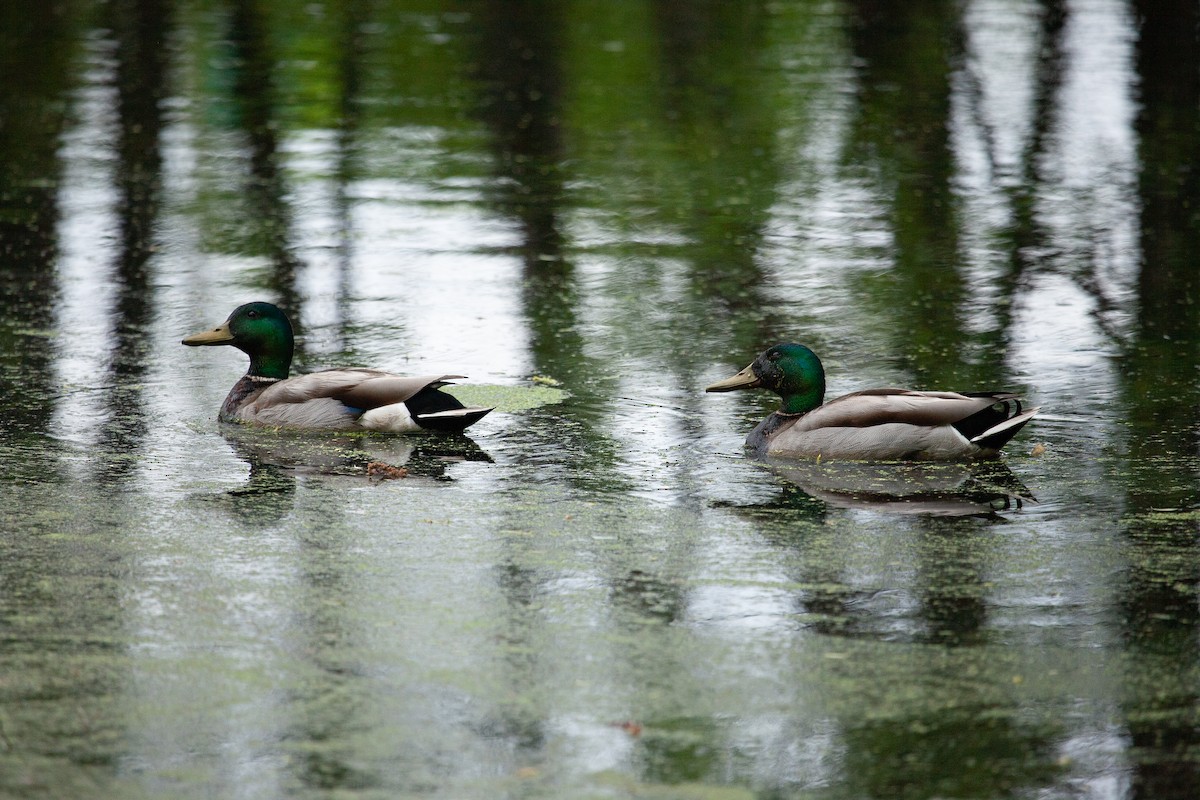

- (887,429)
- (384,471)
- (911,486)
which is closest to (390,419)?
(384,471)

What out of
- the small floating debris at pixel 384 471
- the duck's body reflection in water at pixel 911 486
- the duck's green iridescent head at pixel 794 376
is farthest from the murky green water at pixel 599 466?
the duck's green iridescent head at pixel 794 376

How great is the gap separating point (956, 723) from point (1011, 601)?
3.29ft

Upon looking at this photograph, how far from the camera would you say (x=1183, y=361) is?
8742 millimetres

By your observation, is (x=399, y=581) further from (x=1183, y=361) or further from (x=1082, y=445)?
(x=1183, y=361)

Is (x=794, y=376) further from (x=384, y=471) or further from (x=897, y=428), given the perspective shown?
(x=384, y=471)

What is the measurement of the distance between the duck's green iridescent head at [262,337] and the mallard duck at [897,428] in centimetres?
219

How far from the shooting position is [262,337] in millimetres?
7980

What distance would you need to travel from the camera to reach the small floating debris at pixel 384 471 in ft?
22.7

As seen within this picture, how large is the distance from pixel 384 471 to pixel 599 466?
Result: 86cm

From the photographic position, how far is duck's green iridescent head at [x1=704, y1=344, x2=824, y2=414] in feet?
24.4

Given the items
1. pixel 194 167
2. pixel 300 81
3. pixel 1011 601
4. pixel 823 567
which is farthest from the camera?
pixel 300 81

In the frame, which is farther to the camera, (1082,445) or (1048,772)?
(1082,445)

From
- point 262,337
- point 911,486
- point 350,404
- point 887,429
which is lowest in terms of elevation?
point 911,486

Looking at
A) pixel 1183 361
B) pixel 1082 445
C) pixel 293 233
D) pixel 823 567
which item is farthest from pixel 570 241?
pixel 823 567
